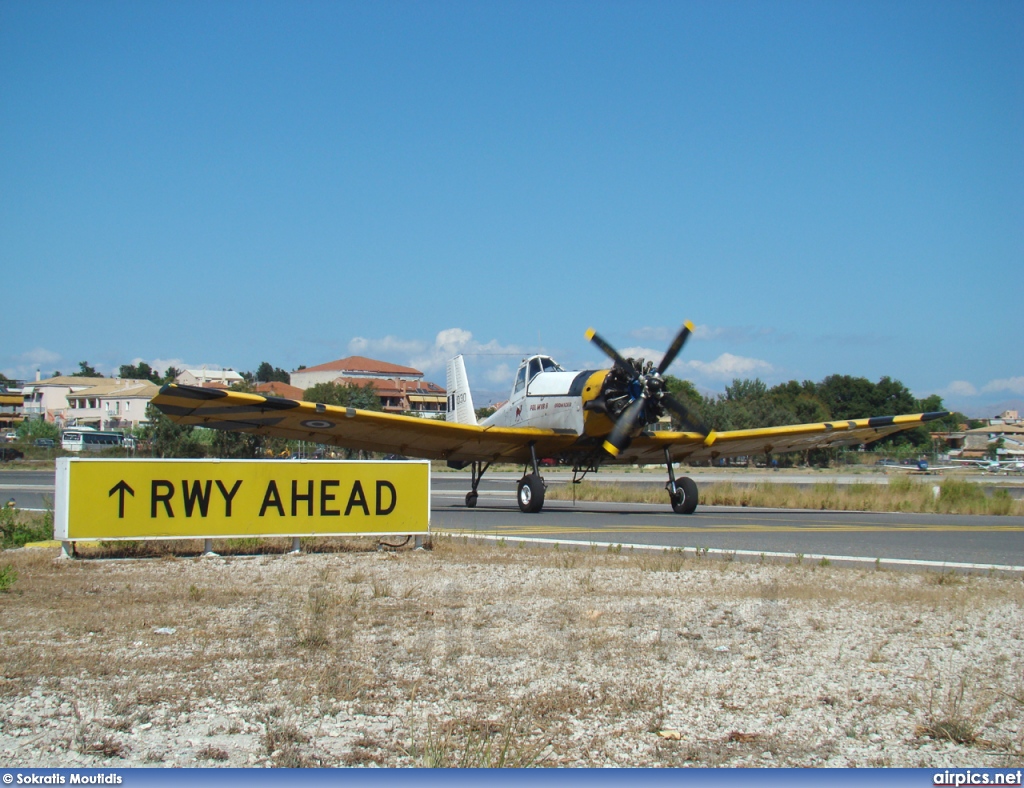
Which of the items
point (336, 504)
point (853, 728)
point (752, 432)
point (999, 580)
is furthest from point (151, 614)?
point (752, 432)

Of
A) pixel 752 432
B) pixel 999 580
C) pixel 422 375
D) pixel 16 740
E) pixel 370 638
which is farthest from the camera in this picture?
pixel 422 375

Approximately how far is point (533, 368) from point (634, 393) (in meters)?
3.80

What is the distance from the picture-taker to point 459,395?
2867 cm

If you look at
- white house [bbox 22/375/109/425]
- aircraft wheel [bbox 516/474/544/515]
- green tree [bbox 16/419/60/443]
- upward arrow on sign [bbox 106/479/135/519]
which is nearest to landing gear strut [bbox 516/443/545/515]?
aircraft wheel [bbox 516/474/544/515]

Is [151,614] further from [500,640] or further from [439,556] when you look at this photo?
[439,556]

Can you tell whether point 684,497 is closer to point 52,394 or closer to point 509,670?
point 509,670

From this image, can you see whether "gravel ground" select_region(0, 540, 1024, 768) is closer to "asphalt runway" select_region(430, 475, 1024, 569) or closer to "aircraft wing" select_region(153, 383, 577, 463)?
"asphalt runway" select_region(430, 475, 1024, 569)

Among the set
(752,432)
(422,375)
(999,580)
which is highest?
(422,375)

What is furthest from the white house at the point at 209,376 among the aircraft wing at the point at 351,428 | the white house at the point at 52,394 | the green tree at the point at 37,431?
the aircraft wing at the point at 351,428

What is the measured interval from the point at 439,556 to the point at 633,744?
752 centimetres

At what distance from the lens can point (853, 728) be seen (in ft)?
16.3

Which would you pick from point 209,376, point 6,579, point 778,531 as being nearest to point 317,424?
point 778,531

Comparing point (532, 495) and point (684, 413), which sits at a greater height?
point (684, 413)

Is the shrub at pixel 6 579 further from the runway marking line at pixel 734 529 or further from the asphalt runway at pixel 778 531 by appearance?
the runway marking line at pixel 734 529
